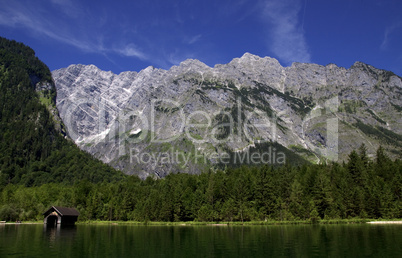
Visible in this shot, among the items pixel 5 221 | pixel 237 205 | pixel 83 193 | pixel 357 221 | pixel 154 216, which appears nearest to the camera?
pixel 357 221

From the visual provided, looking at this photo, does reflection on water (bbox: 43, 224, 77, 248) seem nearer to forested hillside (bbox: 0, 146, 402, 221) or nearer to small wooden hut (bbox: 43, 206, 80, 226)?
small wooden hut (bbox: 43, 206, 80, 226)

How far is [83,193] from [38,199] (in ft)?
84.2

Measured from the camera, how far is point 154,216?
122 m

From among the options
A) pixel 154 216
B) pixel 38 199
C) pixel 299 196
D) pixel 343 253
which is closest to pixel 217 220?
pixel 154 216

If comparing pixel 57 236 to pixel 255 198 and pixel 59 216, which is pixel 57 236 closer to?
pixel 59 216

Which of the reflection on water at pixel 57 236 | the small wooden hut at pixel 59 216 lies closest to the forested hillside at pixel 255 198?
the small wooden hut at pixel 59 216

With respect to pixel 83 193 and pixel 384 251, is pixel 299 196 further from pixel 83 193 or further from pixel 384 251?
pixel 83 193

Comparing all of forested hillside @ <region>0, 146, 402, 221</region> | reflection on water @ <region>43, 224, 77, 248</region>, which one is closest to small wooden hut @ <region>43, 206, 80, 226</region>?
forested hillside @ <region>0, 146, 402, 221</region>

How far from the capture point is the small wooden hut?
387 feet

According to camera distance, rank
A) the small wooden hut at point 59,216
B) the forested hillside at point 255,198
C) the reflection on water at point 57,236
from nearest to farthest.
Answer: the reflection on water at point 57,236 → the forested hillside at point 255,198 → the small wooden hut at point 59,216

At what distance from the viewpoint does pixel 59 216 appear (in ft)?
388

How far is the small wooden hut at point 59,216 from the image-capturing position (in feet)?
387

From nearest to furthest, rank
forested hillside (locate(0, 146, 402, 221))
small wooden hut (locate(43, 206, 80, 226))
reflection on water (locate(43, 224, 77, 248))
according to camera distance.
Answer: reflection on water (locate(43, 224, 77, 248))
forested hillside (locate(0, 146, 402, 221))
small wooden hut (locate(43, 206, 80, 226))

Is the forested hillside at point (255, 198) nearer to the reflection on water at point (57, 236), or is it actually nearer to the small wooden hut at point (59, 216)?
the small wooden hut at point (59, 216)
